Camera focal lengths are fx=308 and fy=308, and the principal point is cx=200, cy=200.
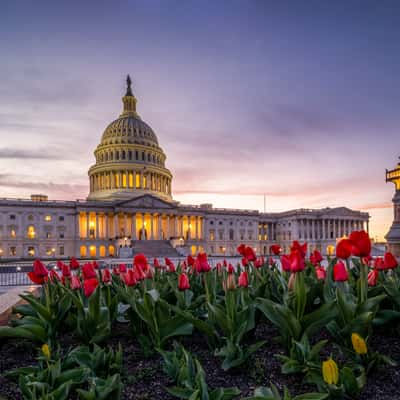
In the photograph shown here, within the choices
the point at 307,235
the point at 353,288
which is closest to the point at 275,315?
the point at 353,288

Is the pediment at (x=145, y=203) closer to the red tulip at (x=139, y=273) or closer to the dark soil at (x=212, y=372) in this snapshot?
the dark soil at (x=212, y=372)

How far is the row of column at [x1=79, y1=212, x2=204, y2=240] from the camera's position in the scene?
82875 millimetres

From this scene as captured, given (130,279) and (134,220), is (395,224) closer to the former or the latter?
(130,279)

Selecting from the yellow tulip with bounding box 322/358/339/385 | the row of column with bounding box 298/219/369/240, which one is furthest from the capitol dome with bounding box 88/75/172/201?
the yellow tulip with bounding box 322/358/339/385

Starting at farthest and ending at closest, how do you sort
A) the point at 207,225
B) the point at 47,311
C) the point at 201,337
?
the point at 207,225
the point at 201,337
the point at 47,311

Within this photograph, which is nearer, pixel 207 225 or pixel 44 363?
pixel 44 363

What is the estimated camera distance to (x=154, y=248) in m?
72.5

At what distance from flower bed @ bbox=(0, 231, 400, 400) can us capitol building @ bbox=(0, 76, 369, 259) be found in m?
64.6

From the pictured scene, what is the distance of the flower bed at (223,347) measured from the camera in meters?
3.68

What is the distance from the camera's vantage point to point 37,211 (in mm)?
78625

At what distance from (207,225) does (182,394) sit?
310 feet

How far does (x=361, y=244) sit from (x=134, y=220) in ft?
269

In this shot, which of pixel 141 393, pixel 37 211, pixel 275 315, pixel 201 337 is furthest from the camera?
pixel 37 211

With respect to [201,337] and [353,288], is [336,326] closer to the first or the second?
[353,288]
